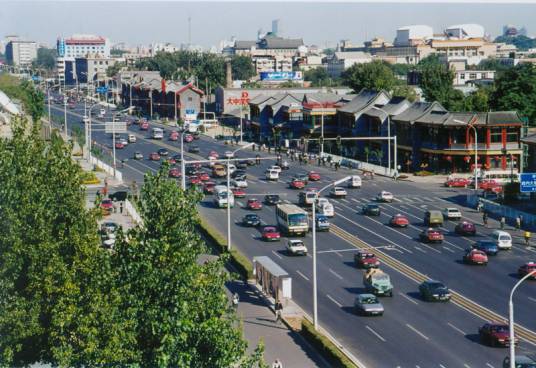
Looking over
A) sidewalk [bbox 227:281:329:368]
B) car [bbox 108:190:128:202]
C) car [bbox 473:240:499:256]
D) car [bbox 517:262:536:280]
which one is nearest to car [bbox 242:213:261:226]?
car [bbox 108:190:128:202]

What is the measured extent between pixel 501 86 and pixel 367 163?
1004 inches

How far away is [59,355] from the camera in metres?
23.0

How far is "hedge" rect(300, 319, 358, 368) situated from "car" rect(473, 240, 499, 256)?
62.6ft

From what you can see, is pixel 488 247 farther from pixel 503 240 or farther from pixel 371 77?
pixel 371 77

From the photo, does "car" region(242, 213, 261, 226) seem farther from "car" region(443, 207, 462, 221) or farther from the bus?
"car" region(443, 207, 462, 221)

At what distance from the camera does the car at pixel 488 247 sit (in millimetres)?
56875

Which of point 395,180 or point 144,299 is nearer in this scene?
point 144,299

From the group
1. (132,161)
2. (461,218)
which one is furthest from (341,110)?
(461,218)

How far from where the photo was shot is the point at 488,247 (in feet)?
187

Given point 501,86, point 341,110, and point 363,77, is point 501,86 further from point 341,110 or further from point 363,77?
point 363,77

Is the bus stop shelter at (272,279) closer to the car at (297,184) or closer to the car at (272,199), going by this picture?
the car at (272,199)

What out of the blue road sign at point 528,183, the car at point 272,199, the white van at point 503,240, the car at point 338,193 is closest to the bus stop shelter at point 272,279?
the white van at point 503,240

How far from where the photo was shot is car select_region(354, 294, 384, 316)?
144 ft

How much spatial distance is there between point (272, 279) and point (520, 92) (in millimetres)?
78572
